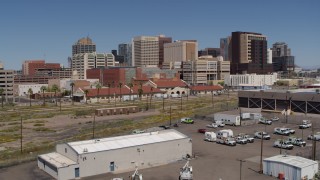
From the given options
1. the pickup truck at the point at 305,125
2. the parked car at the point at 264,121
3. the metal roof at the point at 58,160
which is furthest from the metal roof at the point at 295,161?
the parked car at the point at 264,121

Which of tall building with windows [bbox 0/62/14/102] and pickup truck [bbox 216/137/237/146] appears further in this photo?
tall building with windows [bbox 0/62/14/102]

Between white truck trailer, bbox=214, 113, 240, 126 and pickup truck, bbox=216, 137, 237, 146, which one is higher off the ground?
white truck trailer, bbox=214, 113, 240, 126

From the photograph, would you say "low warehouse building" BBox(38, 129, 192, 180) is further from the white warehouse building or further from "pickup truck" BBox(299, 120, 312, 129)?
the white warehouse building

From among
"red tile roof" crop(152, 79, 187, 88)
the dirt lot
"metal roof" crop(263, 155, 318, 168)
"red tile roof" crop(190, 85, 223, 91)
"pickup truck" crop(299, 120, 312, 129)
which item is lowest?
the dirt lot

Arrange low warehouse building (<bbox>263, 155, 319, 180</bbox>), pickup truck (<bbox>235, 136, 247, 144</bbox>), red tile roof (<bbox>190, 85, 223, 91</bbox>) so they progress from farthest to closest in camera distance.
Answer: red tile roof (<bbox>190, 85, 223, 91</bbox>)
pickup truck (<bbox>235, 136, 247, 144</bbox>)
low warehouse building (<bbox>263, 155, 319, 180</bbox>)

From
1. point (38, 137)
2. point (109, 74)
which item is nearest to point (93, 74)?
point (109, 74)

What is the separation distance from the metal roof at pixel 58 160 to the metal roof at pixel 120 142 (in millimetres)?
1244

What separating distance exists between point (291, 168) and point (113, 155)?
50.3ft

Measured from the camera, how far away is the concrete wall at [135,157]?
35000 mm

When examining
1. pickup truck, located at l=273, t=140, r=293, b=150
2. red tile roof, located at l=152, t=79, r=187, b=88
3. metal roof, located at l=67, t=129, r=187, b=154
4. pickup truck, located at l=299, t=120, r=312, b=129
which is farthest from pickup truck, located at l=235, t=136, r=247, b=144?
red tile roof, located at l=152, t=79, r=187, b=88

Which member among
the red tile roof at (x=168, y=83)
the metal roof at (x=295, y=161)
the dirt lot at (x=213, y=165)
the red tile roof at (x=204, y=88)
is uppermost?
the red tile roof at (x=168, y=83)

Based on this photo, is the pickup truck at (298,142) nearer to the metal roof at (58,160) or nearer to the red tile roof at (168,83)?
the metal roof at (58,160)

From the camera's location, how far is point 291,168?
107ft

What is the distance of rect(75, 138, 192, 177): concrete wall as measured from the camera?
3500 centimetres
